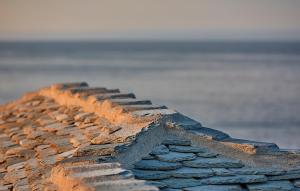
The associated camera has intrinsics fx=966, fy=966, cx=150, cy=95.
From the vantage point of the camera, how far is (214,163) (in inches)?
285

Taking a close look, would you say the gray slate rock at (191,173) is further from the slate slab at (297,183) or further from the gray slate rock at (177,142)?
the slate slab at (297,183)

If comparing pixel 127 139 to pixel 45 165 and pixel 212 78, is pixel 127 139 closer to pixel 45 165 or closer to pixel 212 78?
pixel 45 165

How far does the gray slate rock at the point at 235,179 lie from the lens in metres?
7.03

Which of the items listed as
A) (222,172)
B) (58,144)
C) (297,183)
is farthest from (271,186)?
(58,144)

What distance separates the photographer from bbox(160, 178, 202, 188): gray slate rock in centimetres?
691

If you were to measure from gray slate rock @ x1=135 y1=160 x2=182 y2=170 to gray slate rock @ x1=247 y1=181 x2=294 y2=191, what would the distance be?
0.57 metres

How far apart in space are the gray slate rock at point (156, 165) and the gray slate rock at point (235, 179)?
0.80ft

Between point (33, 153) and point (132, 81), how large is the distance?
130 ft

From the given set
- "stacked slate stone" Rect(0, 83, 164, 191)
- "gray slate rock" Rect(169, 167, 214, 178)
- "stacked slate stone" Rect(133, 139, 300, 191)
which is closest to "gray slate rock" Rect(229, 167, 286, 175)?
"stacked slate stone" Rect(133, 139, 300, 191)

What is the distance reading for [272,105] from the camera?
31859 mm

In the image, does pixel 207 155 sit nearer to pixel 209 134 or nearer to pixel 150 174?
pixel 209 134

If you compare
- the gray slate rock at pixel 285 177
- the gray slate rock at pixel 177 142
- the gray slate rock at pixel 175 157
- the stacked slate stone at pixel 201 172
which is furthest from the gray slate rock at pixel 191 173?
the gray slate rock at pixel 285 177

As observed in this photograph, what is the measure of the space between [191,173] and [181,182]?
12 centimetres

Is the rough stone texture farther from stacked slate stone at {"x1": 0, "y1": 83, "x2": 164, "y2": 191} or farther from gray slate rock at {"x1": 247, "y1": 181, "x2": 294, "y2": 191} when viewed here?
gray slate rock at {"x1": 247, "y1": 181, "x2": 294, "y2": 191}
